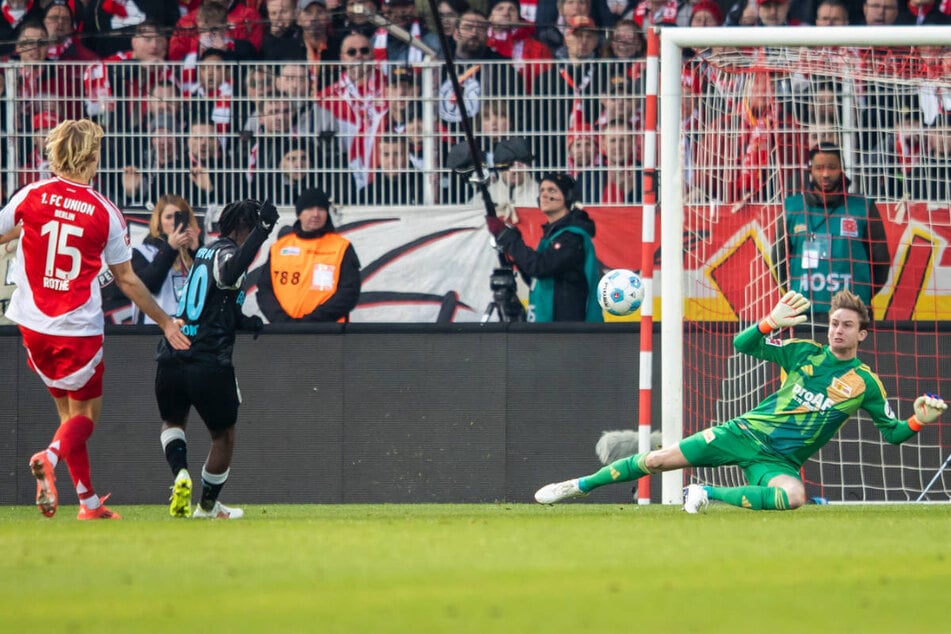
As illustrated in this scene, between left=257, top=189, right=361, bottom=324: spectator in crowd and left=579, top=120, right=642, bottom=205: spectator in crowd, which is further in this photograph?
left=257, top=189, right=361, bottom=324: spectator in crowd

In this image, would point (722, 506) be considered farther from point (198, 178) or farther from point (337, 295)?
point (198, 178)

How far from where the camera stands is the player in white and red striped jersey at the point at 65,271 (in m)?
8.13

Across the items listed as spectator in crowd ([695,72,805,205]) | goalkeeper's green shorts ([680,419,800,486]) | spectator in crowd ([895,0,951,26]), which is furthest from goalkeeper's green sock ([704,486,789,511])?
spectator in crowd ([895,0,951,26])

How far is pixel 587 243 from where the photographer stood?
474 inches

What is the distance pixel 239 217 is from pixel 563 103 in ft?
13.0

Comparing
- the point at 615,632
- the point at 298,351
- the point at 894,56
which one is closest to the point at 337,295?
the point at 298,351

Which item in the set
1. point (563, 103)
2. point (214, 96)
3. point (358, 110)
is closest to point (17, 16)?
point (214, 96)

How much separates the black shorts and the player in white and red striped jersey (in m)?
0.60

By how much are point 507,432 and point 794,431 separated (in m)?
3.93

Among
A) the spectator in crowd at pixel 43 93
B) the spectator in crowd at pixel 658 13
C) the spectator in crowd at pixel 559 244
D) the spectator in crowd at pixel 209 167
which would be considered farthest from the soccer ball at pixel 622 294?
the spectator in crowd at pixel 43 93

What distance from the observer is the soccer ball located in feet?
34.3

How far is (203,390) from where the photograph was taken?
28.6ft

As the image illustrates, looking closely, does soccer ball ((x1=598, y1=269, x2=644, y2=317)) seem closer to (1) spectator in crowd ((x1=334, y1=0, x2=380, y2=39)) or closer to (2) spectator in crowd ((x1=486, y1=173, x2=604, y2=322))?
(2) spectator in crowd ((x1=486, y1=173, x2=604, y2=322))

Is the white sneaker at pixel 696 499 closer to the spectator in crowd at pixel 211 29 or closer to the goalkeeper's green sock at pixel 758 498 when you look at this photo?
the goalkeeper's green sock at pixel 758 498
